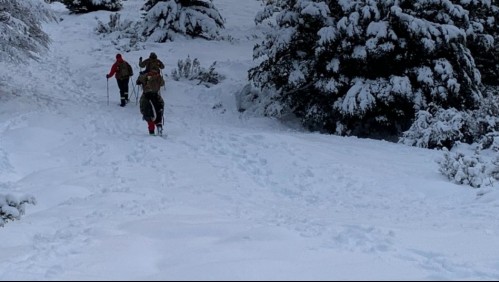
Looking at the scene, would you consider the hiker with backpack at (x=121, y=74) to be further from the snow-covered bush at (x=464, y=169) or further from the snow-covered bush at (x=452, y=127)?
the snow-covered bush at (x=464, y=169)

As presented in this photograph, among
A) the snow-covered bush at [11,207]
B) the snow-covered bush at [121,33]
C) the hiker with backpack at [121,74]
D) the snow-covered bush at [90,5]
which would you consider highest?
the snow-covered bush at [90,5]

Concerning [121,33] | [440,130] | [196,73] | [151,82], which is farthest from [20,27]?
[121,33]

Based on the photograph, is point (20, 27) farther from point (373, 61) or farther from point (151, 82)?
point (373, 61)

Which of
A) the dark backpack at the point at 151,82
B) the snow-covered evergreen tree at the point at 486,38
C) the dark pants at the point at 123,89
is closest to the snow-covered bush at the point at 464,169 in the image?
the snow-covered evergreen tree at the point at 486,38

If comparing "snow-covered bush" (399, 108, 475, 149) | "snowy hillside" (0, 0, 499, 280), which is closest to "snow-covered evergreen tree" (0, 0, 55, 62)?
"snowy hillside" (0, 0, 499, 280)

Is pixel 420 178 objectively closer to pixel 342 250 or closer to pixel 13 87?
pixel 342 250

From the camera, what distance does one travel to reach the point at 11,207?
617 cm

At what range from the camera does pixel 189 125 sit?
1389 cm

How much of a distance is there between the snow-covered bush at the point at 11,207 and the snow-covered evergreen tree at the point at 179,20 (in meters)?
16.0

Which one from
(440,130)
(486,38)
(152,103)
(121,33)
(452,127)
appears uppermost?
(486,38)

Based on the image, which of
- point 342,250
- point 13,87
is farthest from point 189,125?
point 342,250

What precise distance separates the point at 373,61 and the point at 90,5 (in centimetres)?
1903

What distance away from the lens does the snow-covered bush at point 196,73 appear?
1850cm

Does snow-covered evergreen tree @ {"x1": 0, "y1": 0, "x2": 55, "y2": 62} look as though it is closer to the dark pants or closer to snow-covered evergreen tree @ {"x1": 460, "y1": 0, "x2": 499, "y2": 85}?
the dark pants
